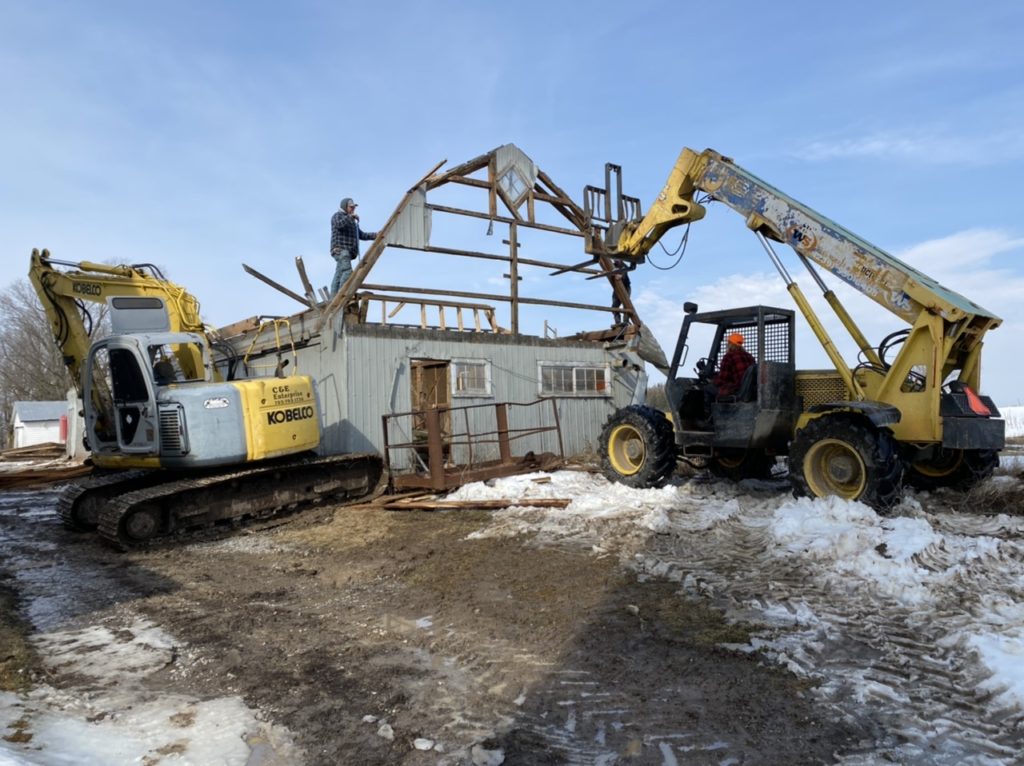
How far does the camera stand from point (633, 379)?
17.0 m

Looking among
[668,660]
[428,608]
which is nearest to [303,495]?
[428,608]

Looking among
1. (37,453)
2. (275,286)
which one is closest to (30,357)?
(37,453)

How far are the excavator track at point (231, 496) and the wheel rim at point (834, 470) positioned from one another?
664 cm

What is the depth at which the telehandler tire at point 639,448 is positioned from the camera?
960 cm

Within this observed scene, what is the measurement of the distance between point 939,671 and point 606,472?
6340mm

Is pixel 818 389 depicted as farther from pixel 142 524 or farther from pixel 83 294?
pixel 83 294

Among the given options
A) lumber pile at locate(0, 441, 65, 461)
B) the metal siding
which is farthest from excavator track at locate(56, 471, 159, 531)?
lumber pile at locate(0, 441, 65, 461)

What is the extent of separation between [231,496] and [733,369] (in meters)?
6.91

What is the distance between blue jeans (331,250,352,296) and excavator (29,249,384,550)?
2.97m

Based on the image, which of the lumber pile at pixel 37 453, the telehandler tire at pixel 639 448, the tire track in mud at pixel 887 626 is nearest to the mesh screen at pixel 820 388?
the telehandler tire at pixel 639 448

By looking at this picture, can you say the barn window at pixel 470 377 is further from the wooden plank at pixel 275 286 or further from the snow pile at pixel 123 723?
the snow pile at pixel 123 723

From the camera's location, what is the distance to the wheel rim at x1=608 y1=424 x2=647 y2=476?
32.8ft

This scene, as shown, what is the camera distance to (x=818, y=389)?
353 inches

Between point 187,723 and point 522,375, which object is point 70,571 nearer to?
point 187,723
